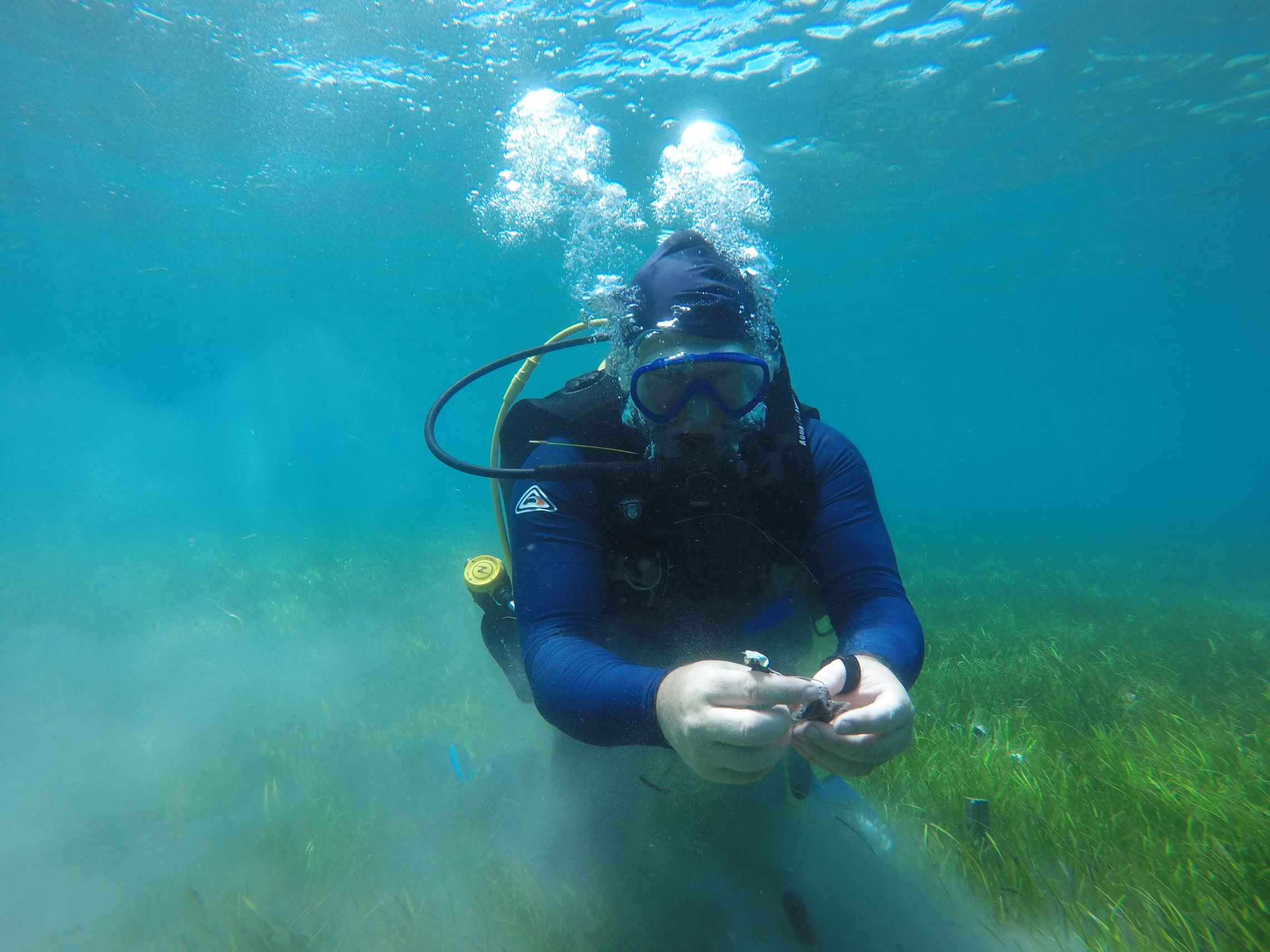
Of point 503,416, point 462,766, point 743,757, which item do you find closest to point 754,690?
point 743,757

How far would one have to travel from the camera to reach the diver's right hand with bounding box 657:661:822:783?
4.36ft

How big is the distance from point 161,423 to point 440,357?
78.4 metres

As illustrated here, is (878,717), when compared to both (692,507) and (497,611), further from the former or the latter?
(497,611)

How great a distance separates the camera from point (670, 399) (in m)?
2.46

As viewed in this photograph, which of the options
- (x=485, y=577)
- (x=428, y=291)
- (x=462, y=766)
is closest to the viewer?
(x=485, y=577)

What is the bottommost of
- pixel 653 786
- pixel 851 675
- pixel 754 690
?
pixel 653 786

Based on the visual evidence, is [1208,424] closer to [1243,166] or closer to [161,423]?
[1243,166]

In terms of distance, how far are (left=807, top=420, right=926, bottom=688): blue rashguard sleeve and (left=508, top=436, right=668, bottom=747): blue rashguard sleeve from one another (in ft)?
2.81

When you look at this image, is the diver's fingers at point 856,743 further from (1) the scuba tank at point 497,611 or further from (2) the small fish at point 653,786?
→ (1) the scuba tank at point 497,611

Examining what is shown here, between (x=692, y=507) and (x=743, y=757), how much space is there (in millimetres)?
1159

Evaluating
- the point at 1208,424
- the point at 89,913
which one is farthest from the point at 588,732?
the point at 1208,424

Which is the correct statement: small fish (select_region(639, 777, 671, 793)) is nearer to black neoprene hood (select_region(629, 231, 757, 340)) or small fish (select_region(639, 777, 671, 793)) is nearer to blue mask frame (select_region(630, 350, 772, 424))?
blue mask frame (select_region(630, 350, 772, 424))

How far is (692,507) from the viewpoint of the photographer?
7.84 ft

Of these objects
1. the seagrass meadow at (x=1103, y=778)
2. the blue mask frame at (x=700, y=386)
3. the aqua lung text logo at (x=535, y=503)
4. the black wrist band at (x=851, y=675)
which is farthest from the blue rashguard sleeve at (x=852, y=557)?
the seagrass meadow at (x=1103, y=778)
